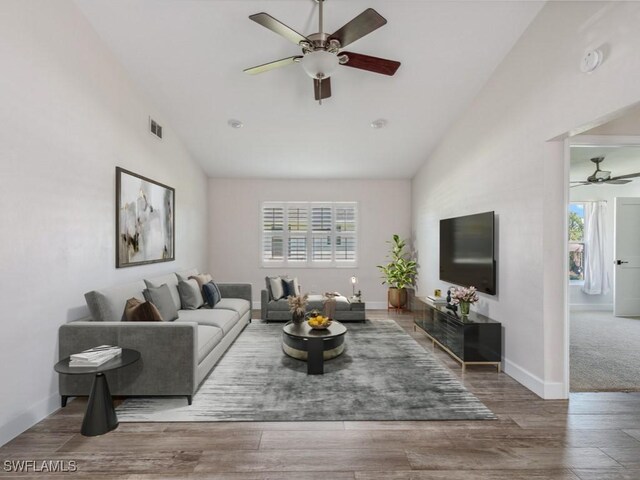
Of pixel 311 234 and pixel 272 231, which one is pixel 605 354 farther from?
pixel 272 231

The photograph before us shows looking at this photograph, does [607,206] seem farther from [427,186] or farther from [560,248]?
[560,248]

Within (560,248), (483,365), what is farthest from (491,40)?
(483,365)

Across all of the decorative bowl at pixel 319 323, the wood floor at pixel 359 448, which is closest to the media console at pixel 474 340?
the wood floor at pixel 359 448

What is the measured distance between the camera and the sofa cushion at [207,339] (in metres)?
3.23

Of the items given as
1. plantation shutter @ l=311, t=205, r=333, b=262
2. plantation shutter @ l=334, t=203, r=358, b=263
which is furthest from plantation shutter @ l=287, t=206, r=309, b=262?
plantation shutter @ l=334, t=203, r=358, b=263

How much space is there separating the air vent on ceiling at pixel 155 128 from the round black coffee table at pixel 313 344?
10.4 ft

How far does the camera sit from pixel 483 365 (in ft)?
12.6

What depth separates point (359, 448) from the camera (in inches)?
90.3

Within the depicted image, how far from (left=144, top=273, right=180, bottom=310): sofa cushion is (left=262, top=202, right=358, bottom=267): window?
2765 mm

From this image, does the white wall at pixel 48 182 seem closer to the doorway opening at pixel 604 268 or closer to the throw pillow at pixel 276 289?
the throw pillow at pixel 276 289

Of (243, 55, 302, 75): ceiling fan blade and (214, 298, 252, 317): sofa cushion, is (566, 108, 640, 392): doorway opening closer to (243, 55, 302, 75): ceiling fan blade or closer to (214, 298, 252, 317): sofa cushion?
(243, 55, 302, 75): ceiling fan blade

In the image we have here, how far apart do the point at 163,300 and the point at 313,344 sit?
68.9 inches

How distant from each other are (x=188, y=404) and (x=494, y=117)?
432 centimetres

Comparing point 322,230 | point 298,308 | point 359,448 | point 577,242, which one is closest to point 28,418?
point 359,448
